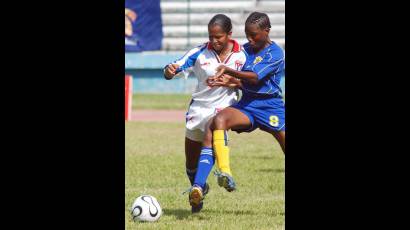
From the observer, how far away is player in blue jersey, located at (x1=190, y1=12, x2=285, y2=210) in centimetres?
775

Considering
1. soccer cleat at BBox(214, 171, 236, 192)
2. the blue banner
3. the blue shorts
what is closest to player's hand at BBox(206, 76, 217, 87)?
the blue shorts

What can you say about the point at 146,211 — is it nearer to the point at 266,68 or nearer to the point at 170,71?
the point at 170,71

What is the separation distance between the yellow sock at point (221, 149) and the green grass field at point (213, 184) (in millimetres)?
453

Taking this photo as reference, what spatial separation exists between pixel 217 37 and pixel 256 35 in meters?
0.36

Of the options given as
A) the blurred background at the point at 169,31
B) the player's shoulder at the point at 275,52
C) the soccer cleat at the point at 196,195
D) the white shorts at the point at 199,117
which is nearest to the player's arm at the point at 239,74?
the player's shoulder at the point at 275,52

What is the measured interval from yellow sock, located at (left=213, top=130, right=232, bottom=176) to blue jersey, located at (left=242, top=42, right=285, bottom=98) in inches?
20.3

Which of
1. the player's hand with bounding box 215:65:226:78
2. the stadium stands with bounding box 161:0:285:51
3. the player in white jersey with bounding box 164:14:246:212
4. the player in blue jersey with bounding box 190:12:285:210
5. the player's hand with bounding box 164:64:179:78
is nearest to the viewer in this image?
the player's hand with bounding box 215:65:226:78

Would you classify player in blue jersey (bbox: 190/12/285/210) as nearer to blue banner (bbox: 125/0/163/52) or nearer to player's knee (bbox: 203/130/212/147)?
player's knee (bbox: 203/130/212/147)

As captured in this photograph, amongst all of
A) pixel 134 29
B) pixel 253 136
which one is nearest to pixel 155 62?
pixel 134 29

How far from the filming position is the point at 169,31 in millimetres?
32125

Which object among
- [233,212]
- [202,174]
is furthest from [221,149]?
[233,212]
